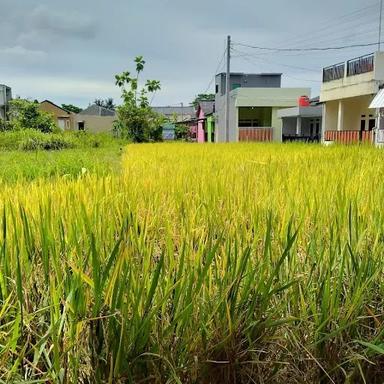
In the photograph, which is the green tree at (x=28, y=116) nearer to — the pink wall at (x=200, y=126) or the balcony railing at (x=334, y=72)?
the pink wall at (x=200, y=126)

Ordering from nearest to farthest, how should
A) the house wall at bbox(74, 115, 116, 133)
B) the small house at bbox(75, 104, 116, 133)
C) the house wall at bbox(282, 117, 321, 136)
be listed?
the house wall at bbox(282, 117, 321, 136) → the small house at bbox(75, 104, 116, 133) → the house wall at bbox(74, 115, 116, 133)

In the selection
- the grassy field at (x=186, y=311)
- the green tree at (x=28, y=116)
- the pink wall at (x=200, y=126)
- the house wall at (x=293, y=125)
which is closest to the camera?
the grassy field at (x=186, y=311)

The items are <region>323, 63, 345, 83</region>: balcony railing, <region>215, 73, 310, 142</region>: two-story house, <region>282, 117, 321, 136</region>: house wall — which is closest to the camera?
<region>323, 63, 345, 83</region>: balcony railing

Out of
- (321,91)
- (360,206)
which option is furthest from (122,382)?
(321,91)

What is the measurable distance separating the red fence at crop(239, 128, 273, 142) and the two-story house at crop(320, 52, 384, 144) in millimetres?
7103

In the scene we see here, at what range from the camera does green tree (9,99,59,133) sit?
100ft

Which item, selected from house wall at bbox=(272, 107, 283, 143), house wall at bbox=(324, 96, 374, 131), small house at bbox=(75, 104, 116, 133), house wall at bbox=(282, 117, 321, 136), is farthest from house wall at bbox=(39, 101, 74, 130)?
house wall at bbox=(324, 96, 374, 131)

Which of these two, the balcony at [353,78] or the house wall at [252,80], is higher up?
the house wall at [252,80]

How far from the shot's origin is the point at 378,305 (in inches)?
47.9

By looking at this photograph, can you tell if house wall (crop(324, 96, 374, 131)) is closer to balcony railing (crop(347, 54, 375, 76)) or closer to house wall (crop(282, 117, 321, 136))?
balcony railing (crop(347, 54, 375, 76))

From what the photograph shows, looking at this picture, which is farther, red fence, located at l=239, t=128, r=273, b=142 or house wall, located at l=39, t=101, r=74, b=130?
house wall, located at l=39, t=101, r=74, b=130

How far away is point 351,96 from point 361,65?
124 centimetres

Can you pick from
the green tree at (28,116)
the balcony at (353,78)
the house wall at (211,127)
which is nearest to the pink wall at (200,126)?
the house wall at (211,127)

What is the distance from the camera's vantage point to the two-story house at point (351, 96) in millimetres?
14688
